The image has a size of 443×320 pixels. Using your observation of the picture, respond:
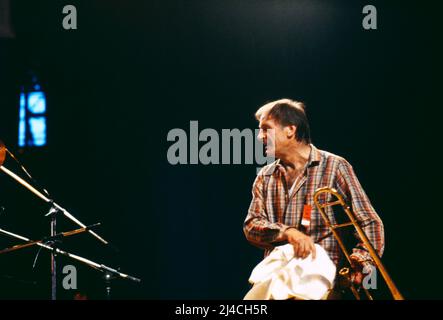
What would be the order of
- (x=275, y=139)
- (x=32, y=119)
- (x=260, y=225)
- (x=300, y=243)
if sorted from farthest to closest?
(x=32, y=119) < (x=275, y=139) < (x=260, y=225) < (x=300, y=243)

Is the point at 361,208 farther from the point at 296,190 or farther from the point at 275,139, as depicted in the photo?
the point at 275,139

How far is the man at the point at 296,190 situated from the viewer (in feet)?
12.4

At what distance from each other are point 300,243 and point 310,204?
47cm

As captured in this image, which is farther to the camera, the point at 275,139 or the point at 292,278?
the point at 275,139

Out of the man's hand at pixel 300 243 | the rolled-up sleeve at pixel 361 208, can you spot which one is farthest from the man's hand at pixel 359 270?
the man's hand at pixel 300 243

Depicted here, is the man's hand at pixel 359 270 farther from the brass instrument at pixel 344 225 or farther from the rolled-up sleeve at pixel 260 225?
the rolled-up sleeve at pixel 260 225

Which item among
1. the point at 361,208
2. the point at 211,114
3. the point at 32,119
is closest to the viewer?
the point at 361,208

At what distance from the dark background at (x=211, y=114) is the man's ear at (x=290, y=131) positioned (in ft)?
1.74

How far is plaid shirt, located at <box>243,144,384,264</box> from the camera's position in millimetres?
3768

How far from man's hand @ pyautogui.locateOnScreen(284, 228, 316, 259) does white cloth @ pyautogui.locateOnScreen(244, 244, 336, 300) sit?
0.09 ft

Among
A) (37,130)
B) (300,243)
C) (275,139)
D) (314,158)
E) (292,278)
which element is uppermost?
(37,130)

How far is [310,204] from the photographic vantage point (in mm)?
3854

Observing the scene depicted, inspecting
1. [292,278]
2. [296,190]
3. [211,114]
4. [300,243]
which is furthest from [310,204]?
[211,114]
